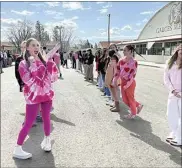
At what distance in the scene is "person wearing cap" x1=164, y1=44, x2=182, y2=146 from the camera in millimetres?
4328

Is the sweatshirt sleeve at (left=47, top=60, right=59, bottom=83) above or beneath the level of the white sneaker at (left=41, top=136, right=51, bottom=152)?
above

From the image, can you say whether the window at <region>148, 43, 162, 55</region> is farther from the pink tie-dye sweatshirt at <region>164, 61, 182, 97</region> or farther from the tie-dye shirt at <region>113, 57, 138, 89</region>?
the pink tie-dye sweatshirt at <region>164, 61, 182, 97</region>

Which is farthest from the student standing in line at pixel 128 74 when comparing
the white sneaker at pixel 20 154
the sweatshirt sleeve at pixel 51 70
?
the white sneaker at pixel 20 154

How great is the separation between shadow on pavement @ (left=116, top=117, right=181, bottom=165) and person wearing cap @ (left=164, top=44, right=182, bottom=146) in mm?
216

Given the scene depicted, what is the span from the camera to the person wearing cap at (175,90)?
14.2ft

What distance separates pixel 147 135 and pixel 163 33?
40807 millimetres

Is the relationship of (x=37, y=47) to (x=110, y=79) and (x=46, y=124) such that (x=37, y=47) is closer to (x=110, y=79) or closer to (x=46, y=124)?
(x=46, y=124)

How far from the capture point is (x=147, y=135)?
4.94 metres

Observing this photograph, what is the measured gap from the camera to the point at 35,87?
13.0 feet

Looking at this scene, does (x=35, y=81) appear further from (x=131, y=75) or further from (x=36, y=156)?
(x=131, y=75)

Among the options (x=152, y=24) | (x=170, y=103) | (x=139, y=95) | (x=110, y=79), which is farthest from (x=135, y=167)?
(x=152, y=24)

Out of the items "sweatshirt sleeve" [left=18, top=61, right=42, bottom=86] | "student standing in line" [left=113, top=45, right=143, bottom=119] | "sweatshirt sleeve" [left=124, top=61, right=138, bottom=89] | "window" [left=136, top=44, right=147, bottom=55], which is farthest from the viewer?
"window" [left=136, top=44, right=147, bottom=55]

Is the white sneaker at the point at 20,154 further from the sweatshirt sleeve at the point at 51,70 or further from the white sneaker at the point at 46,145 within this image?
the sweatshirt sleeve at the point at 51,70

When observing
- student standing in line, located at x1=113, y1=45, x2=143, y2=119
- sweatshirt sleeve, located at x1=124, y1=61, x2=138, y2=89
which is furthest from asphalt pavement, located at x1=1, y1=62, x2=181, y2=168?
sweatshirt sleeve, located at x1=124, y1=61, x2=138, y2=89
